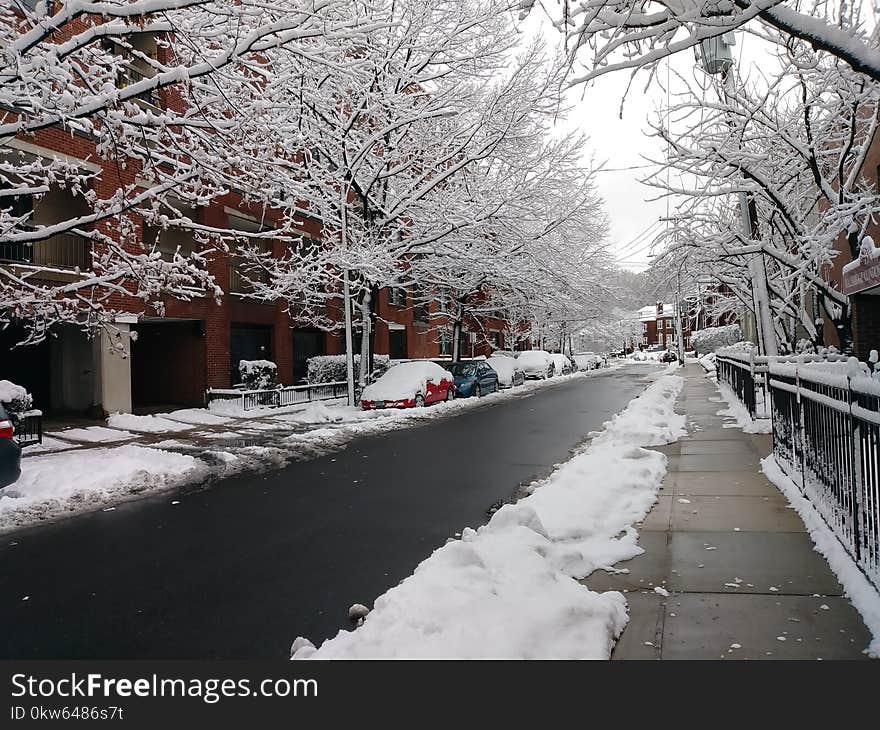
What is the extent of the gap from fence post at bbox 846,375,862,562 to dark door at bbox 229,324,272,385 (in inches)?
799


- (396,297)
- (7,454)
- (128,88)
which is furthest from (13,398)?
(396,297)

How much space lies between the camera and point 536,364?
38.0m

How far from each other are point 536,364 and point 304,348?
52.6 ft

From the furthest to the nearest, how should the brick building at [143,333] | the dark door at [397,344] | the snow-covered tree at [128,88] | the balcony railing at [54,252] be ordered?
the dark door at [397,344]
the brick building at [143,333]
the balcony railing at [54,252]
the snow-covered tree at [128,88]

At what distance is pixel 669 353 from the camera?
2975 inches

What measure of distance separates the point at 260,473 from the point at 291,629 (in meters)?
6.15

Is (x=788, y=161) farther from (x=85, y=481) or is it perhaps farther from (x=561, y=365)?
(x=561, y=365)

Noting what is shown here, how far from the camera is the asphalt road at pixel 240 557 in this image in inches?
160

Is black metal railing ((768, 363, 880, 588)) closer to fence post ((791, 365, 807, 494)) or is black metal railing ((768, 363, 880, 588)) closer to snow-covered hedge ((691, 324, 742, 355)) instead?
fence post ((791, 365, 807, 494))

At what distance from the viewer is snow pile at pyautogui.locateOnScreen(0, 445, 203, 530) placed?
7648 millimetres

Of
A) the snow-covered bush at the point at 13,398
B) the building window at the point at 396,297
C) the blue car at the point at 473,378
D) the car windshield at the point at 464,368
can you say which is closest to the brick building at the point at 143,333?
the snow-covered bush at the point at 13,398

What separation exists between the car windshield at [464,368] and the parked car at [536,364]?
11.2 metres

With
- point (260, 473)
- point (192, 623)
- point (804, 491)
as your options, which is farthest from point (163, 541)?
point (804, 491)

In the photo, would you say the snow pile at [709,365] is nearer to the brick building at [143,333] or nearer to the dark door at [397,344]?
the dark door at [397,344]
